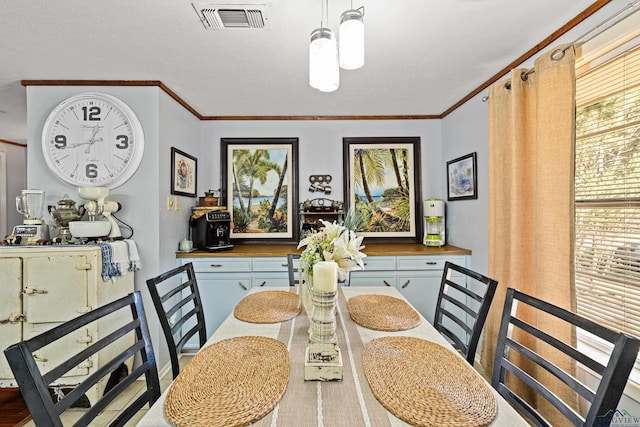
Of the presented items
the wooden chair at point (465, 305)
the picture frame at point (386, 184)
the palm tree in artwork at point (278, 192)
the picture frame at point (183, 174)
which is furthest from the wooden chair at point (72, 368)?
the picture frame at point (386, 184)

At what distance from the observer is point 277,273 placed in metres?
2.81

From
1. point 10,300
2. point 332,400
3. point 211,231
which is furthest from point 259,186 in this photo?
point 332,400

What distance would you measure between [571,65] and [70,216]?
3266 millimetres

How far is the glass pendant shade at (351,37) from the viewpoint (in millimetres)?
1144

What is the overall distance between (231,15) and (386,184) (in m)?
2.28

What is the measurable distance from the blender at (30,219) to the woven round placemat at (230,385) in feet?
6.41

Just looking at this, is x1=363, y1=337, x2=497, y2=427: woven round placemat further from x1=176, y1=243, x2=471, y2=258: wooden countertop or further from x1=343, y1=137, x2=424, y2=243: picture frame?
x1=343, y1=137, x2=424, y2=243: picture frame

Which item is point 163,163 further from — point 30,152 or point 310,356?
point 310,356

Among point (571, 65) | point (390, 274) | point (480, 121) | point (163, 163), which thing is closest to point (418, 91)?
point (480, 121)

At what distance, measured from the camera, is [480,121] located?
8.52ft

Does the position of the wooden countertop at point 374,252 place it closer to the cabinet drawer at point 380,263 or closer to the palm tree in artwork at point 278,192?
the cabinet drawer at point 380,263

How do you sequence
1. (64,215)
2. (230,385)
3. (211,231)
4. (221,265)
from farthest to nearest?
(211,231)
(221,265)
(64,215)
(230,385)

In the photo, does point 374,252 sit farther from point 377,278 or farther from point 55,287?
point 55,287

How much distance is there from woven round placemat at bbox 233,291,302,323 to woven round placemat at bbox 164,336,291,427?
0.89ft
